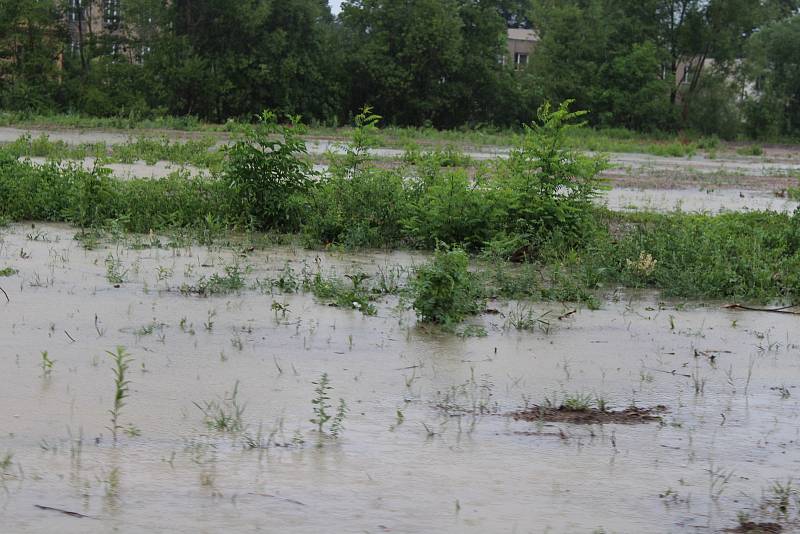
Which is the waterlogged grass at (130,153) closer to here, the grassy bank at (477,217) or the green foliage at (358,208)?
the grassy bank at (477,217)

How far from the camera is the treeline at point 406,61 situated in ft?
156

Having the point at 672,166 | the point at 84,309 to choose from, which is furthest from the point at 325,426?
the point at 672,166

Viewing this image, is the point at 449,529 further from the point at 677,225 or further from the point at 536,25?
the point at 536,25

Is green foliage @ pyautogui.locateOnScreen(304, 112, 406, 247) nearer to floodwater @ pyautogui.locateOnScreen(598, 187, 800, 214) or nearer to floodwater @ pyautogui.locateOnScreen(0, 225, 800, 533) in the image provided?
floodwater @ pyautogui.locateOnScreen(0, 225, 800, 533)

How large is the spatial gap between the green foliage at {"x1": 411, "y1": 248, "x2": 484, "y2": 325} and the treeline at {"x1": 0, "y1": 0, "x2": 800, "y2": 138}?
3558cm

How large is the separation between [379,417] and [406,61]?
154 feet

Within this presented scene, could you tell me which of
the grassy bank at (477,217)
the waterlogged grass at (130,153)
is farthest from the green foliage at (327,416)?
the waterlogged grass at (130,153)

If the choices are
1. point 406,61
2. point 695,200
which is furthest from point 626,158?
point 406,61

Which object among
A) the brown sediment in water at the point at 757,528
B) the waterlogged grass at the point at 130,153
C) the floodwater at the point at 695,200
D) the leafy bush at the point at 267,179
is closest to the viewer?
the brown sediment in water at the point at 757,528

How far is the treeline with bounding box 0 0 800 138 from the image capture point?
47656 millimetres

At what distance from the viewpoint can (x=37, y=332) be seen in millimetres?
8086

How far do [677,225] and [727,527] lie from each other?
29.0 ft

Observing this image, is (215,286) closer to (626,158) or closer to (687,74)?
(626,158)

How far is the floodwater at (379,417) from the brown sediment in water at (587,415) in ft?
0.32
